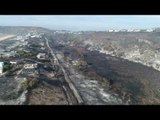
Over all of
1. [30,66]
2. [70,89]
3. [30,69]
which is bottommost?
[70,89]

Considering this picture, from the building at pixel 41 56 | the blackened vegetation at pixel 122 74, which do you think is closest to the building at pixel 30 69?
the building at pixel 41 56

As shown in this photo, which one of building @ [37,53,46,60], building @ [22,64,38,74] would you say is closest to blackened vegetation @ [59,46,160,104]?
building @ [37,53,46,60]

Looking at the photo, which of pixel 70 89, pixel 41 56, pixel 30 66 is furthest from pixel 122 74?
pixel 30 66

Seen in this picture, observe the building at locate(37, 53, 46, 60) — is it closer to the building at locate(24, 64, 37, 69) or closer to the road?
the road

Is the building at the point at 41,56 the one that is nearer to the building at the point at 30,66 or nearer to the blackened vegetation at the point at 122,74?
the building at the point at 30,66

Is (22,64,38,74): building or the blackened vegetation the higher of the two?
(22,64,38,74): building

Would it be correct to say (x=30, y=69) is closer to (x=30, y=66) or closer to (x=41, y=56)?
(x=30, y=66)

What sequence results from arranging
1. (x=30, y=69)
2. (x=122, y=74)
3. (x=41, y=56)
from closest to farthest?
1. (x=30, y=69)
2. (x=41, y=56)
3. (x=122, y=74)
